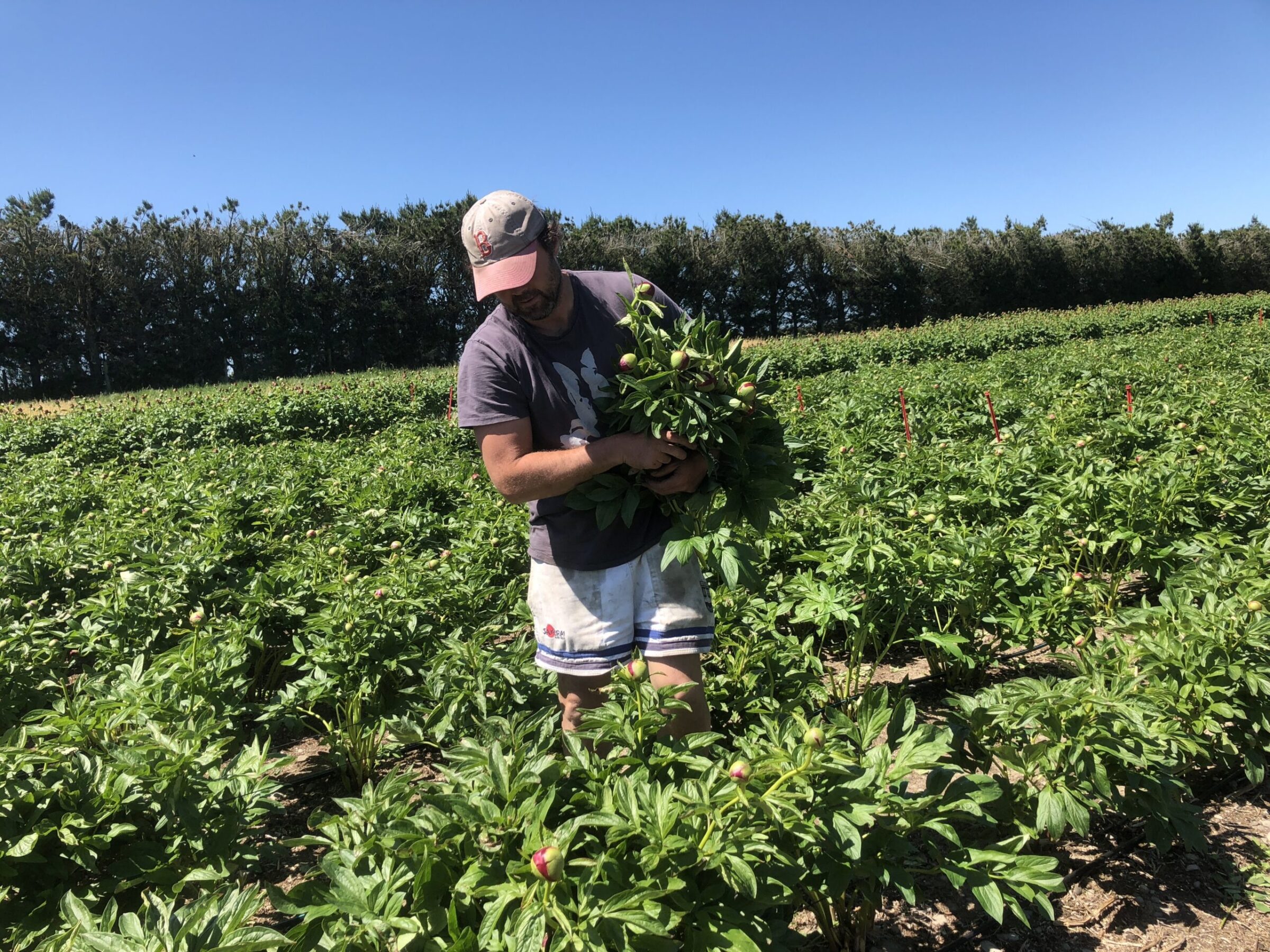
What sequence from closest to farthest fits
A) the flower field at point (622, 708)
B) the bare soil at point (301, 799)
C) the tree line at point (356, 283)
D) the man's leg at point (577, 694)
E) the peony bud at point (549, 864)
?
the peony bud at point (549, 864) → the flower field at point (622, 708) → the man's leg at point (577, 694) → the bare soil at point (301, 799) → the tree line at point (356, 283)

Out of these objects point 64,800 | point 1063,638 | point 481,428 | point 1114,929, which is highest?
point 481,428

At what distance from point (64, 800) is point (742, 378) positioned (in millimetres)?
2046

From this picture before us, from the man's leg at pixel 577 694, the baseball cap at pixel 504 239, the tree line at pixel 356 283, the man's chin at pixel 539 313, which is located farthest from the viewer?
the tree line at pixel 356 283

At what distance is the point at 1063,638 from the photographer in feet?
9.80

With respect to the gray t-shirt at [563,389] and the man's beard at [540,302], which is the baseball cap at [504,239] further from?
the gray t-shirt at [563,389]

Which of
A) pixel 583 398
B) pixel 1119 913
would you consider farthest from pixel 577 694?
pixel 1119 913

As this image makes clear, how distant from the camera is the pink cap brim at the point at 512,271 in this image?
2.00 m

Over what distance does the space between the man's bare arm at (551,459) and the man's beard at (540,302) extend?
29 cm

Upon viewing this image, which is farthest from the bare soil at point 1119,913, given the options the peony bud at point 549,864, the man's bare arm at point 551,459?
the man's bare arm at point 551,459

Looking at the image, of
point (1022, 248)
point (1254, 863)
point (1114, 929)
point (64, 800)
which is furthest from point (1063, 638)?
point (1022, 248)

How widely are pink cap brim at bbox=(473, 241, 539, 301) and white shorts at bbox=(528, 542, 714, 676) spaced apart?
81 centimetres

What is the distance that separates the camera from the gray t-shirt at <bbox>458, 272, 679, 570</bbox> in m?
2.09

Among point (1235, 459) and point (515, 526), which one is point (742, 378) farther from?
point (1235, 459)

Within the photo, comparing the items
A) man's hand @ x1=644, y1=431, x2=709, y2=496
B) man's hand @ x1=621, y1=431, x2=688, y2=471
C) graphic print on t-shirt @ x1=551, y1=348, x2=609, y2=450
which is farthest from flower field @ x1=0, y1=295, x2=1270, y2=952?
graphic print on t-shirt @ x1=551, y1=348, x2=609, y2=450
